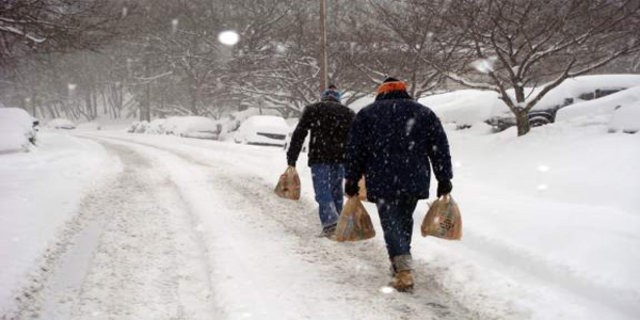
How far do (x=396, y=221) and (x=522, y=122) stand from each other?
27.0ft

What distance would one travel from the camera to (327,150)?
537 centimetres

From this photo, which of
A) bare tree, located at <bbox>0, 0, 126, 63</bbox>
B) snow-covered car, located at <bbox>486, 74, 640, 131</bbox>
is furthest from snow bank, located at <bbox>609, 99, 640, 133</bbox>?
bare tree, located at <bbox>0, 0, 126, 63</bbox>

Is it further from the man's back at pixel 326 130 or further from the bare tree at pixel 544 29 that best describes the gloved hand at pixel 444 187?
the bare tree at pixel 544 29

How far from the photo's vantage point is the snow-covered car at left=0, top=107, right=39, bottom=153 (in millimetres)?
13727

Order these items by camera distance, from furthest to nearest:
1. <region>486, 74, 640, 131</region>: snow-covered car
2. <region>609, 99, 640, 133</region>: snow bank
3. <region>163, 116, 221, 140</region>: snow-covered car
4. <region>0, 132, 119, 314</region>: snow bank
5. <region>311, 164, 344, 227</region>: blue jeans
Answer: <region>163, 116, 221, 140</region>: snow-covered car, <region>486, 74, 640, 131</region>: snow-covered car, <region>609, 99, 640, 133</region>: snow bank, <region>311, 164, 344, 227</region>: blue jeans, <region>0, 132, 119, 314</region>: snow bank

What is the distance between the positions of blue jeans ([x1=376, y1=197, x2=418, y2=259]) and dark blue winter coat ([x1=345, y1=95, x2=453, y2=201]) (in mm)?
59

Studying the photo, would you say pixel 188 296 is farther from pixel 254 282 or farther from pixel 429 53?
pixel 429 53

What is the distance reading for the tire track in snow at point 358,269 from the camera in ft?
11.4

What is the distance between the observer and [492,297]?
12.2ft

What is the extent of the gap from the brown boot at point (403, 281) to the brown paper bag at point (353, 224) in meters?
0.45

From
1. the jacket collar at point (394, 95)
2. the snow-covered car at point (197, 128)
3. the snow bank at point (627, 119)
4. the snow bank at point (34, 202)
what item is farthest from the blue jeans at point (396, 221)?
the snow-covered car at point (197, 128)

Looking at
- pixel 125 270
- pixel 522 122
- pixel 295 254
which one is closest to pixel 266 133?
pixel 522 122

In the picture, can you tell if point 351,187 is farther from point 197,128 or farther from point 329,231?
point 197,128

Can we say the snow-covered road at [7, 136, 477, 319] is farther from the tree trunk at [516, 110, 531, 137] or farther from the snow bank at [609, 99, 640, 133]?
the snow bank at [609, 99, 640, 133]
